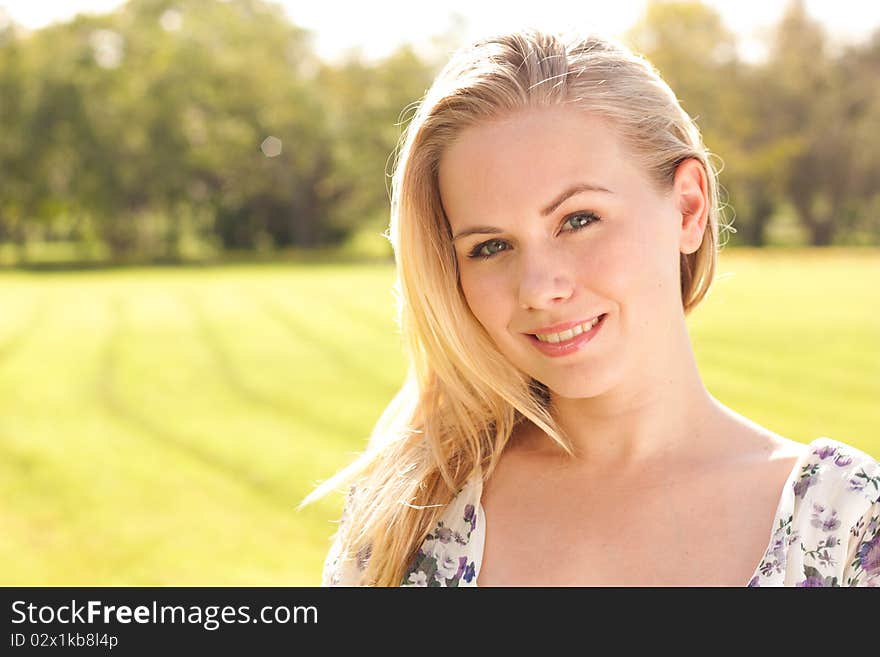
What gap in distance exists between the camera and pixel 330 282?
21469 millimetres

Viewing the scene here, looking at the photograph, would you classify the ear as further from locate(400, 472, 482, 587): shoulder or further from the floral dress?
locate(400, 472, 482, 587): shoulder

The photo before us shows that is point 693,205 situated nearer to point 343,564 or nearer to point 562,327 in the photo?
point 562,327

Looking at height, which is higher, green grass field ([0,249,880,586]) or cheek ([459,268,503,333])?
cheek ([459,268,503,333])

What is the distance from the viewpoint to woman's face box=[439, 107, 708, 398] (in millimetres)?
1761

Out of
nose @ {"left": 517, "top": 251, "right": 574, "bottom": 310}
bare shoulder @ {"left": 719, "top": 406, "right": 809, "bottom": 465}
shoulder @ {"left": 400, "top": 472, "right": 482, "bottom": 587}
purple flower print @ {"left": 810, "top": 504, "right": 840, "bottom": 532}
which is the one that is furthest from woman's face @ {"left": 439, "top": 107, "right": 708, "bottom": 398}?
purple flower print @ {"left": 810, "top": 504, "right": 840, "bottom": 532}

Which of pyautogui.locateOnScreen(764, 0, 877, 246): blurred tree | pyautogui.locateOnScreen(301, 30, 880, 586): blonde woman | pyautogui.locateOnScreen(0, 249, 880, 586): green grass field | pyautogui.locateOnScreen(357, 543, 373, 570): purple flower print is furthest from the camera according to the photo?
pyautogui.locateOnScreen(764, 0, 877, 246): blurred tree

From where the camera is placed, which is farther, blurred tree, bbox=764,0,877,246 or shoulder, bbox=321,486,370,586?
blurred tree, bbox=764,0,877,246

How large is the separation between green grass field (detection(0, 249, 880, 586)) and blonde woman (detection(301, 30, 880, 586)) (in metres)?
0.51

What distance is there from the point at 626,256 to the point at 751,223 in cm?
3711

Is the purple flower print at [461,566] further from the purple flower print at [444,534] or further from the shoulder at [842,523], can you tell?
the shoulder at [842,523]

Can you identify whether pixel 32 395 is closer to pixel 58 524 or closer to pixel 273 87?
pixel 58 524

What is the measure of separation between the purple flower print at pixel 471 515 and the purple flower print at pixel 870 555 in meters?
0.66

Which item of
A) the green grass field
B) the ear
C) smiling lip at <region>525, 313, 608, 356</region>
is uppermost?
the ear

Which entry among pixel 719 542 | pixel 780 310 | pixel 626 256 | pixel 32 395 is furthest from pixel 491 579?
pixel 780 310
